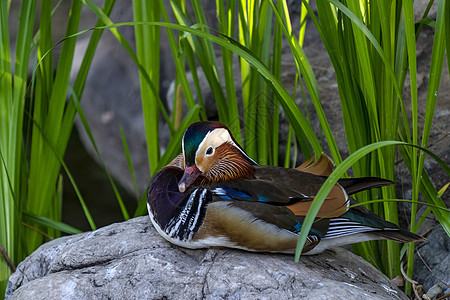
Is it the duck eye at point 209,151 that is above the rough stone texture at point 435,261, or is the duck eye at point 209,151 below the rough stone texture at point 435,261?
above

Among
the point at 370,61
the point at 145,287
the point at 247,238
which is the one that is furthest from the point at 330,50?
the point at 145,287

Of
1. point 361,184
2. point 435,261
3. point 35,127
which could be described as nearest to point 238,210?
point 361,184

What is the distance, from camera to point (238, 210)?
106 cm

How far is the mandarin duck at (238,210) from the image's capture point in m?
1.07

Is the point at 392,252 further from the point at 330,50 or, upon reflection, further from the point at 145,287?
the point at 145,287

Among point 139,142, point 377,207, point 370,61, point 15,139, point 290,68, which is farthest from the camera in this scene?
point 139,142

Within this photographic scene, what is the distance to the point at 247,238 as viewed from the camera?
3.50ft

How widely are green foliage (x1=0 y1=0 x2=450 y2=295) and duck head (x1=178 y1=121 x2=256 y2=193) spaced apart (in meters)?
0.15

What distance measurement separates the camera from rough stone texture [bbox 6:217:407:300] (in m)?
1.02

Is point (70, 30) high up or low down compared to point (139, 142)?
up

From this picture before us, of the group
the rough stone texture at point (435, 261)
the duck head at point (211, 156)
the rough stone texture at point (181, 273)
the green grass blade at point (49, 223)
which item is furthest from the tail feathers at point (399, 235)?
the green grass blade at point (49, 223)

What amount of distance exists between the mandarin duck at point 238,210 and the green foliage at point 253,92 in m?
0.15

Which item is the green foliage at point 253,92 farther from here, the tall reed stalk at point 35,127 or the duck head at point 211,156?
the duck head at point 211,156

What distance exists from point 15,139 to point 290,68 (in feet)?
3.95
